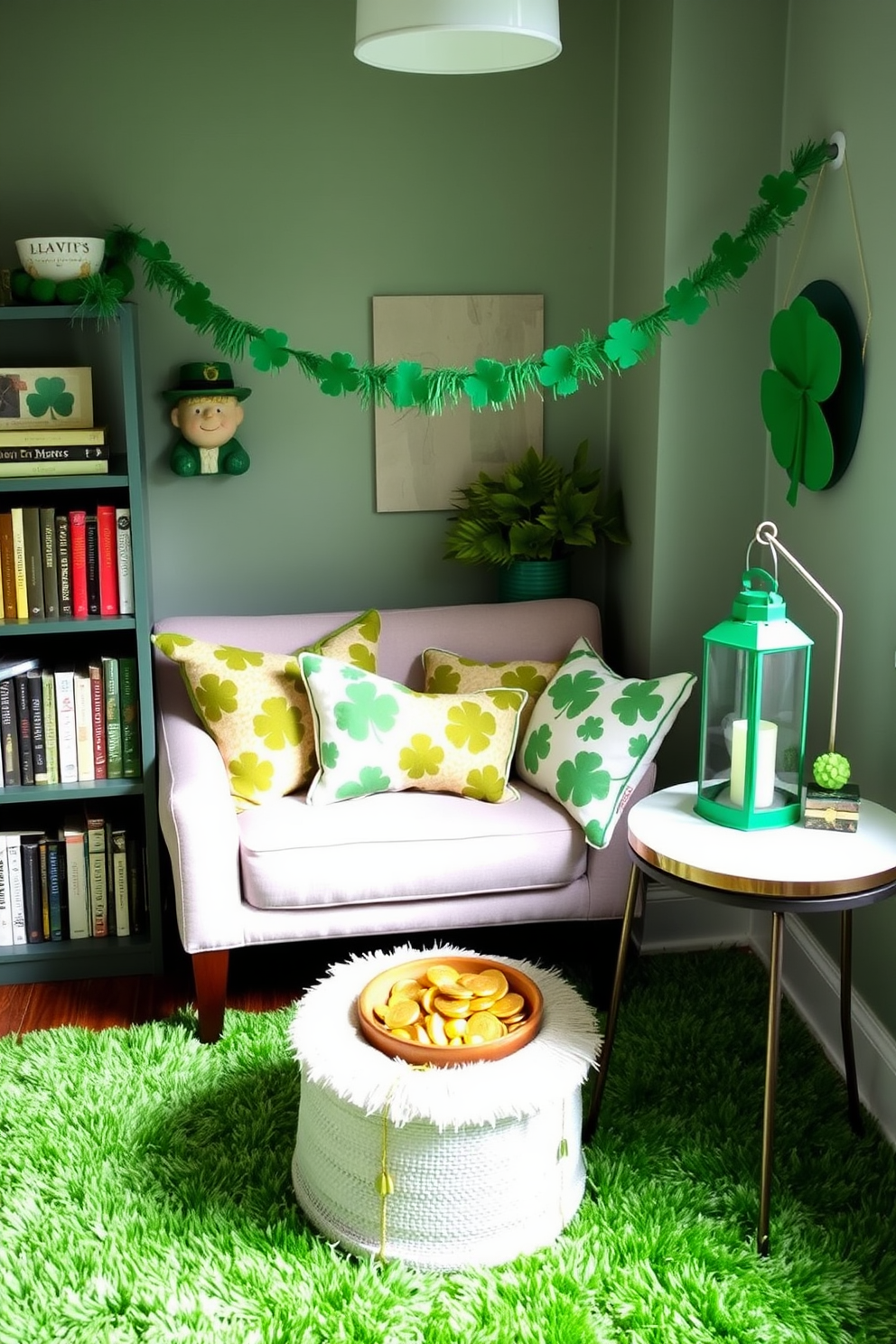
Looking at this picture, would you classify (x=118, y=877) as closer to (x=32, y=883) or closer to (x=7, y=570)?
(x=32, y=883)

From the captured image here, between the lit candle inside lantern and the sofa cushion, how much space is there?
57 centimetres

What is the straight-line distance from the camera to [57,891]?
3.10 meters

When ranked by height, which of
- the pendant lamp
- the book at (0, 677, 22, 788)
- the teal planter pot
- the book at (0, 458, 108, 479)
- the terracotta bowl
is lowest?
the terracotta bowl

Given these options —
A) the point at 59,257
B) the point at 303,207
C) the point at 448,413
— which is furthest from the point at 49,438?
the point at 448,413

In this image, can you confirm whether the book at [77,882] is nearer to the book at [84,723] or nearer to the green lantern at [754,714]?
the book at [84,723]

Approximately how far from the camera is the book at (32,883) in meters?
3.07

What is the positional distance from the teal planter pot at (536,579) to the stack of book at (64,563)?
0.95m

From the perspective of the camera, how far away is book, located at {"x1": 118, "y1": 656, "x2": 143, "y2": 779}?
9.99 ft

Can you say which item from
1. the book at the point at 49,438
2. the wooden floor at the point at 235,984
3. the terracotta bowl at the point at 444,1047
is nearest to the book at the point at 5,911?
the wooden floor at the point at 235,984

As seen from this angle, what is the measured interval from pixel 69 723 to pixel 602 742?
122cm

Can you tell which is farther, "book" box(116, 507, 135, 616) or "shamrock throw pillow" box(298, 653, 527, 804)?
"book" box(116, 507, 135, 616)

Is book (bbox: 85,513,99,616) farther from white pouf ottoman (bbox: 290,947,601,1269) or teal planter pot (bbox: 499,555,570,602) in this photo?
white pouf ottoman (bbox: 290,947,601,1269)

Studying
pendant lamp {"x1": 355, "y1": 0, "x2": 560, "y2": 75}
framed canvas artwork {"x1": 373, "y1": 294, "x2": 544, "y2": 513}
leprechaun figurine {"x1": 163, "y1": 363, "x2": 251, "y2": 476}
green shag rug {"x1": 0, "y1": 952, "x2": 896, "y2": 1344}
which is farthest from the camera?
framed canvas artwork {"x1": 373, "y1": 294, "x2": 544, "y2": 513}

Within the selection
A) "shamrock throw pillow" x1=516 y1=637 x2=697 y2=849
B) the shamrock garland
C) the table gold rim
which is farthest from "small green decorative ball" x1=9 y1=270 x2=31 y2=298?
the table gold rim
